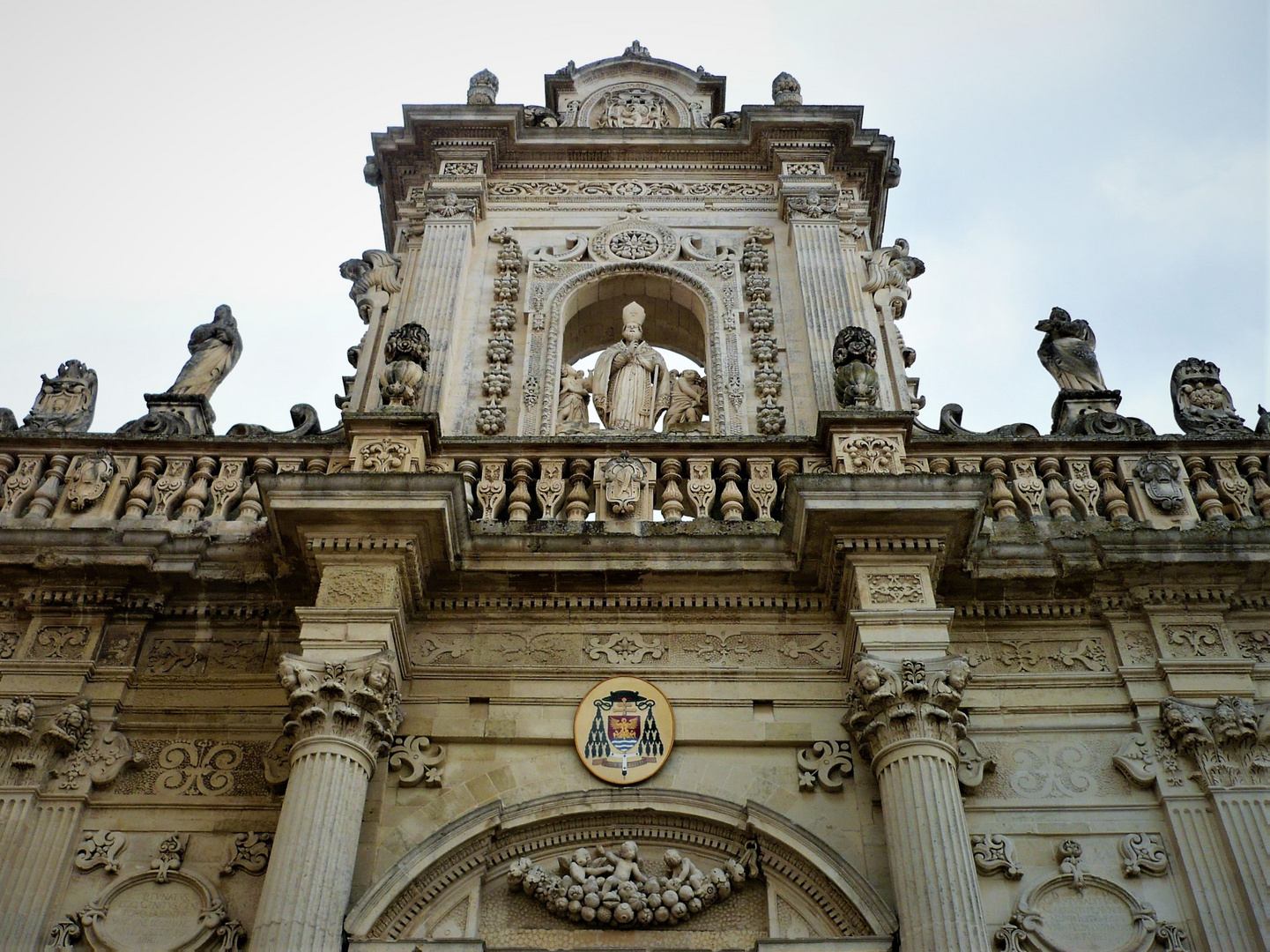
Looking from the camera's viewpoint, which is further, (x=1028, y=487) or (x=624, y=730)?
(x=1028, y=487)

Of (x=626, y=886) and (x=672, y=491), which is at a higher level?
(x=672, y=491)

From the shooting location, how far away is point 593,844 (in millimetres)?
8094

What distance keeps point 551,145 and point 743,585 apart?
704cm

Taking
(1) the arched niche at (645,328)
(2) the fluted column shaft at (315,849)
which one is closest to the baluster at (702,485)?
(1) the arched niche at (645,328)

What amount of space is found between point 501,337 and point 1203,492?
253 inches

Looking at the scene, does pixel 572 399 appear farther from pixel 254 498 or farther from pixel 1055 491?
pixel 1055 491

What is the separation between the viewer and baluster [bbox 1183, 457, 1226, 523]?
384 inches

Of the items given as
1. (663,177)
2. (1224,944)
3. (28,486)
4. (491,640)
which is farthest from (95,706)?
(663,177)

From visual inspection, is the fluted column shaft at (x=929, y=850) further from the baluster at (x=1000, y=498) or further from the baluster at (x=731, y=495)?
the baluster at (x=1000, y=498)

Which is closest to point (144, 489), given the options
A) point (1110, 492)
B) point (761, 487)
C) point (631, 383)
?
point (631, 383)

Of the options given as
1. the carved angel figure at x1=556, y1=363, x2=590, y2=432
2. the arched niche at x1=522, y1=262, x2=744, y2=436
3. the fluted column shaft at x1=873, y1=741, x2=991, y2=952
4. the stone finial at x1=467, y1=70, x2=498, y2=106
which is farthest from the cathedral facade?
the stone finial at x1=467, y1=70, x2=498, y2=106

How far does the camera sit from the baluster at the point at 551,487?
9.73 metres

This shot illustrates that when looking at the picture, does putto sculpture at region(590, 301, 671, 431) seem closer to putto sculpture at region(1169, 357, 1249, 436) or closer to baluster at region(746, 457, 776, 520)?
baluster at region(746, 457, 776, 520)

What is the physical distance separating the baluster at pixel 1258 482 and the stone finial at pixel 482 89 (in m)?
9.09
